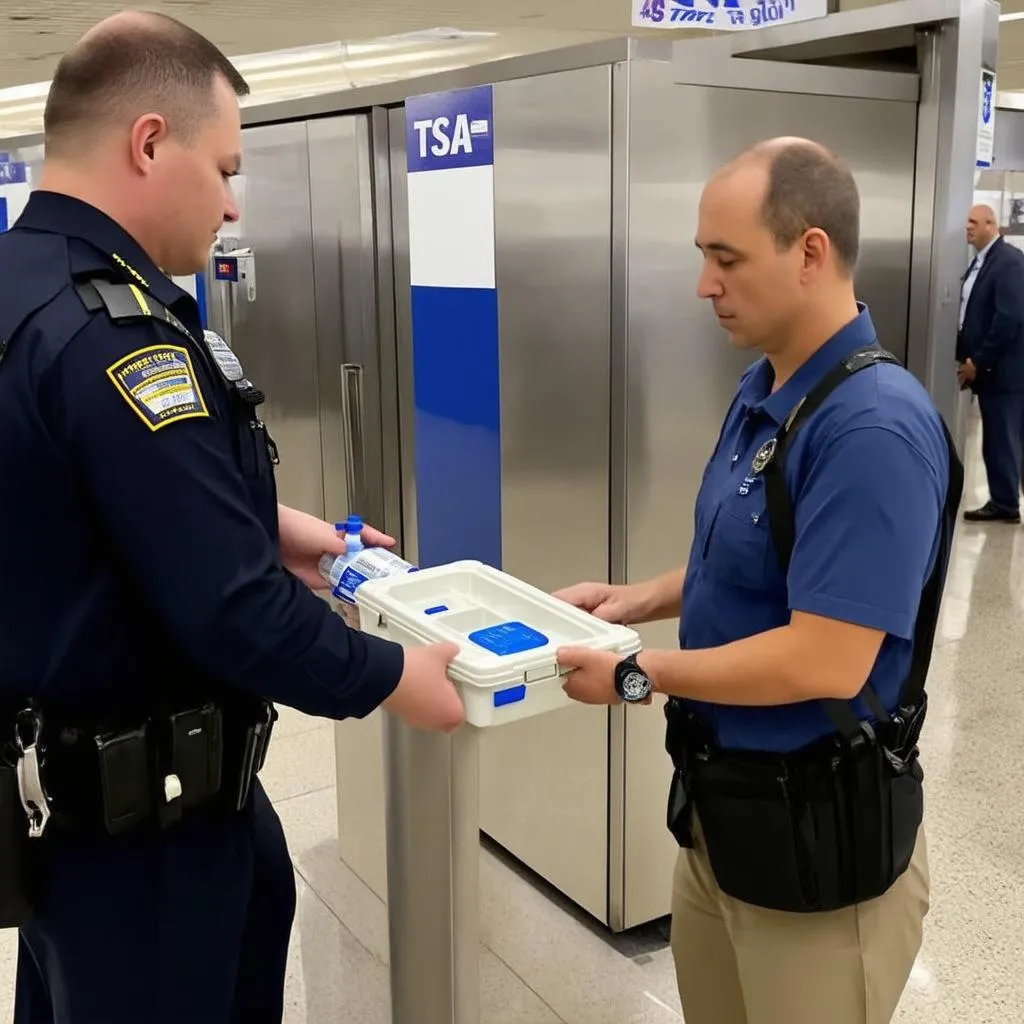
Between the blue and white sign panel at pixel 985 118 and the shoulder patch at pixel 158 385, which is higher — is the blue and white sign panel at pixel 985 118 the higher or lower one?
the higher one

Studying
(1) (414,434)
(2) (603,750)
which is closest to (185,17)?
(1) (414,434)

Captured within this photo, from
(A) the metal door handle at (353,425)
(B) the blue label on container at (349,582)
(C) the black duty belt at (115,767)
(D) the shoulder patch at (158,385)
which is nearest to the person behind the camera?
(D) the shoulder patch at (158,385)

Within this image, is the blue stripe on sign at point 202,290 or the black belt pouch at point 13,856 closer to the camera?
the black belt pouch at point 13,856

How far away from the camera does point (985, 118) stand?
2340 millimetres

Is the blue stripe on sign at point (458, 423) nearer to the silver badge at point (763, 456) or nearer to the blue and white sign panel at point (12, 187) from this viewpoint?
the silver badge at point (763, 456)

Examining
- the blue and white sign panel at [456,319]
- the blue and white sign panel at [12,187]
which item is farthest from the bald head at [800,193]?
the blue and white sign panel at [12,187]

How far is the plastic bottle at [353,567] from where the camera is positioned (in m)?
1.60

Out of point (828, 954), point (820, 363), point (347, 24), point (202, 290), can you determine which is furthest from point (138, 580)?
point (347, 24)

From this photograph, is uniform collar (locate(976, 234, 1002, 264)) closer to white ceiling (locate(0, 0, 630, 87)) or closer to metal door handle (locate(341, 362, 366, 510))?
metal door handle (locate(341, 362, 366, 510))

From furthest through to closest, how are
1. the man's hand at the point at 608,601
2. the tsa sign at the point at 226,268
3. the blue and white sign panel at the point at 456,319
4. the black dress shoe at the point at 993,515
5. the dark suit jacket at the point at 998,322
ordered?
1. the black dress shoe at the point at 993,515
2. the dark suit jacket at the point at 998,322
3. the tsa sign at the point at 226,268
4. the blue and white sign panel at the point at 456,319
5. the man's hand at the point at 608,601

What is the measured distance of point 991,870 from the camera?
8.82 ft

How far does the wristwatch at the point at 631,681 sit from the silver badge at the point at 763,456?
10.9 inches

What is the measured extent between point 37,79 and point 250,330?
10513 millimetres

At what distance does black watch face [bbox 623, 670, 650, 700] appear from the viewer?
54.2 inches
